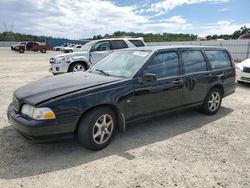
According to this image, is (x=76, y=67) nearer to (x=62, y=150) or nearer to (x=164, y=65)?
(x=164, y=65)

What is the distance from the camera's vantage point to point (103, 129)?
3834 millimetres

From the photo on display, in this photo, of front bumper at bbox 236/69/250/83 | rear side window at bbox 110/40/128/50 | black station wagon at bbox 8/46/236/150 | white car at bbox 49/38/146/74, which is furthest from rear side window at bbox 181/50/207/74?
rear side window at bbox 110/40/128/50

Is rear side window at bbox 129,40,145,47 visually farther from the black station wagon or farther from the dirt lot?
the dirt lot

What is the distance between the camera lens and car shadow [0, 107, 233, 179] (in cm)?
331

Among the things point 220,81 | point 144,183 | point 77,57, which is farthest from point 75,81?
point 77,57

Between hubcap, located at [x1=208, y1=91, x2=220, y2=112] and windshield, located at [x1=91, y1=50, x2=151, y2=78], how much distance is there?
2046 millimetres

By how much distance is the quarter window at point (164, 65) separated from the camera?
4.47m

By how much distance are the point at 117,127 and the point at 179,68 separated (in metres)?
1.75

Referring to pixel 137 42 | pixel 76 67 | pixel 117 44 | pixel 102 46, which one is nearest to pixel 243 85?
pixel 137 42

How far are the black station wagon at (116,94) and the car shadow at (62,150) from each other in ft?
0.78

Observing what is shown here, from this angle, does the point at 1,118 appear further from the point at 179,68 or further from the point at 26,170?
the point at 179,68

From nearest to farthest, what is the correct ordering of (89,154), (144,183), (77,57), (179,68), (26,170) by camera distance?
(144,183)
(26,170)
(89,154)
(179,68)
(77,57)

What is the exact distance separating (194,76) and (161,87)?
101cm

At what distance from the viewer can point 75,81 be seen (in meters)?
4.07
